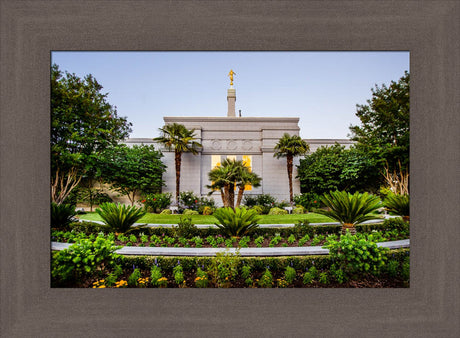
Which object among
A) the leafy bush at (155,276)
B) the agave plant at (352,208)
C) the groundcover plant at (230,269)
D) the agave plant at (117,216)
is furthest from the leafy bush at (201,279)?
the agave plant at (352,208)

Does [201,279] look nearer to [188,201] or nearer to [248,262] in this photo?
[248,262]

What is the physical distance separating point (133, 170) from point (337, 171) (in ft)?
31.0

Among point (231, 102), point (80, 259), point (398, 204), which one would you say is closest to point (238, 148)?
point (231, 102)

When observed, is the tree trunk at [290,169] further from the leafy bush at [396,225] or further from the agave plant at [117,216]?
the agave plant at [117,216]

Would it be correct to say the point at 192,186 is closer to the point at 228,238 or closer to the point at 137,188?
the point at 137,188

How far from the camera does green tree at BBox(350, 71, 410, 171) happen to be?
14.1 feet

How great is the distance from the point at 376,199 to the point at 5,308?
18.7 feet

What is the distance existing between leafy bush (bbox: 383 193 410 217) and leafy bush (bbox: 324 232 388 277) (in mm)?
1763

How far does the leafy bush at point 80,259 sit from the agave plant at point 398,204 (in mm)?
5122

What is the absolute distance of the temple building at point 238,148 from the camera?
34.6 ft

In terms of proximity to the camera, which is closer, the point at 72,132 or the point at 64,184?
the point at 72,132

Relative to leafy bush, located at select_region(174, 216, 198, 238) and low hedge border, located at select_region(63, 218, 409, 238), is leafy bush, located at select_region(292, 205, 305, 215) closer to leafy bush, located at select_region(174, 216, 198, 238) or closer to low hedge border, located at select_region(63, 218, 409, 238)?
low hedge border, located at select_region(63, 218, 409, 238)

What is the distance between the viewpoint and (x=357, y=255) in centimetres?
264
